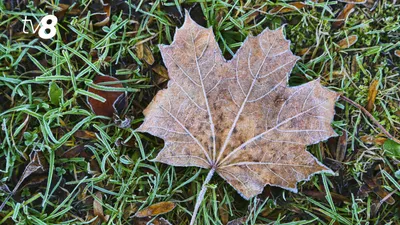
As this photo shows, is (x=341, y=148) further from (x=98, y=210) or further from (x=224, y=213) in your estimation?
(x=98, y=210)

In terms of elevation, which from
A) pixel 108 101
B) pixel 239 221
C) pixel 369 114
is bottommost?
pixel 239 221

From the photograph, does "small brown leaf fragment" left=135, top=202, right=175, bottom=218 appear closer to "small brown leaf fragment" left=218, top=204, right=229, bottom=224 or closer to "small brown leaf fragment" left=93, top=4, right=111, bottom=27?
"small brown leaf fragment" left=218, top=204, right=229, bottom=224

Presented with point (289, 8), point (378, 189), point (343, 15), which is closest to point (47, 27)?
point (289, 8)

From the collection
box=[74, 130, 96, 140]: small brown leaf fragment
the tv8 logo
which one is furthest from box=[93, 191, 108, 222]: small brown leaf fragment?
the tv8 logo

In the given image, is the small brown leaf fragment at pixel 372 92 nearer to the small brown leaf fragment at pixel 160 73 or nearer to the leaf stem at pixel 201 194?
the leaf stem at pixel 201 194

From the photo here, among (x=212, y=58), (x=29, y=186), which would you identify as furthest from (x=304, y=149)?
(x=29, y=186)

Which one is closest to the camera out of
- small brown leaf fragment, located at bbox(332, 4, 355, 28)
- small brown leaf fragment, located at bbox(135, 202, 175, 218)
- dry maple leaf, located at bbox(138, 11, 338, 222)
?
dry maple leaf, located at bbox(138, 11, 338, 222)

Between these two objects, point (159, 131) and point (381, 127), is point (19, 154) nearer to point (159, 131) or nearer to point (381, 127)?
point (159, 131)
